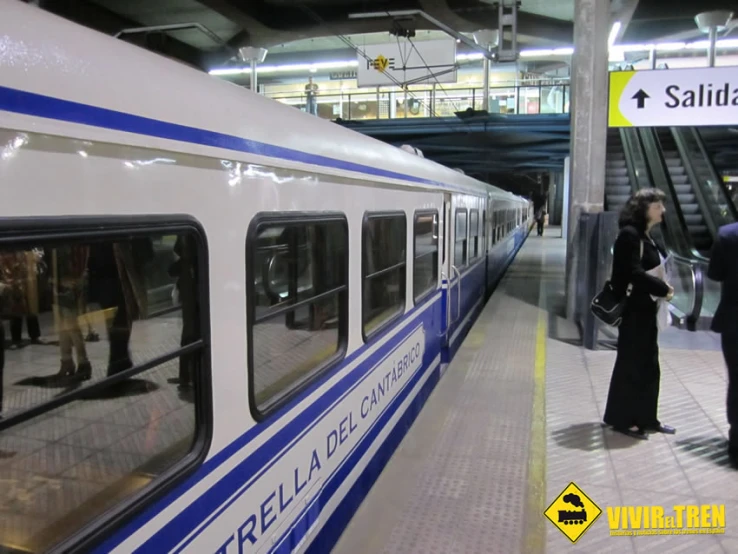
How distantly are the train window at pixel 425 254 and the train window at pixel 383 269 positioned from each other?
47cm

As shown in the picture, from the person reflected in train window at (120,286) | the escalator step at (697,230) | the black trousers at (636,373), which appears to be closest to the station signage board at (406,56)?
the escalator step at (697,230)

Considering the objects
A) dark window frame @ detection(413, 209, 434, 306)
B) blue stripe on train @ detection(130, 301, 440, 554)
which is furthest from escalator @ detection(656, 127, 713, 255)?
blue stripe on train @ detection(130, 301, 440, 554)

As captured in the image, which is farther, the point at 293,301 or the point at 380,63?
the point at 380,63

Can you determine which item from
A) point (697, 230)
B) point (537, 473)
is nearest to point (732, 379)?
point (537, 473)

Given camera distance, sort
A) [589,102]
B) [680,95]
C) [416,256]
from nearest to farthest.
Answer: [416,256] < [680,95] < [589,102]

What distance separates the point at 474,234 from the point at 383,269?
532 cm

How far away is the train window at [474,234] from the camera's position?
8.73m

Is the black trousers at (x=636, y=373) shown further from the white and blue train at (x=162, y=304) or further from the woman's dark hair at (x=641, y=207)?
the white and blue train at (x=162, y=304)

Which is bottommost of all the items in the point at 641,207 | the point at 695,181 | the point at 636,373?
the point at 636,373

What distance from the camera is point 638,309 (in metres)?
4.31

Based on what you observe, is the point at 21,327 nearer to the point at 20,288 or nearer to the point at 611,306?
the point at 20,288

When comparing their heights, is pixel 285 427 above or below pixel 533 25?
below

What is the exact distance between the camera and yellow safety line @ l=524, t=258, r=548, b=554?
10.5 feet

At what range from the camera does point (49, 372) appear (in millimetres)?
1663
